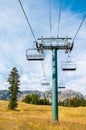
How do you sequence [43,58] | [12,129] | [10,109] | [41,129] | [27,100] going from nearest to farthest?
[12,129] < [41,129] < [43,58] < [10,109] < [27,100]

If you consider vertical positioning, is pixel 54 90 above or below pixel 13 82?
below

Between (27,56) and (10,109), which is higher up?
(10,109)

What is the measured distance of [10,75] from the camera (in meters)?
91.2

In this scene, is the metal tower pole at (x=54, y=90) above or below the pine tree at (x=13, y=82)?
below

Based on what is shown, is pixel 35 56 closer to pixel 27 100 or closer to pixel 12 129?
pixel 12 129

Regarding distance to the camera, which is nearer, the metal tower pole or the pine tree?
the metal tower pole

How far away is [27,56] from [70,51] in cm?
387

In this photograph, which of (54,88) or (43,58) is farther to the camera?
(54,88)

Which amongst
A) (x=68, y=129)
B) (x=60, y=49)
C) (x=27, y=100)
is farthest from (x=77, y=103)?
(x=68, y=129)

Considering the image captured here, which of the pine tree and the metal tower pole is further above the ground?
the pine tree

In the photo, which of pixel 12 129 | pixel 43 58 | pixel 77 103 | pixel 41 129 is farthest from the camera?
pixel 77 103

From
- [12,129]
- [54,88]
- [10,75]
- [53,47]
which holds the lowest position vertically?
[12,129]

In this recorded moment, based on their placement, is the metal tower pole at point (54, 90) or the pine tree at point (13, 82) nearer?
the metal tower pole at point (54, 90)

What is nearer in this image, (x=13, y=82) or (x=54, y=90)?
(x=54, y=90)
